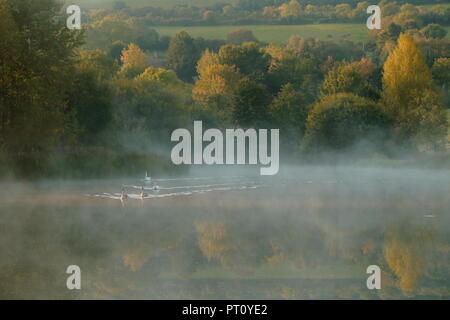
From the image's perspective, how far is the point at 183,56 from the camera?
157500 millimetres

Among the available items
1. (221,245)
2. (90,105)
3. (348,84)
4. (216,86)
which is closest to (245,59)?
(216,86)

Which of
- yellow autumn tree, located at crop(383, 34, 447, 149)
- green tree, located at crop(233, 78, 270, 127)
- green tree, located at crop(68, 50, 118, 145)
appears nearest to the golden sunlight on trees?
green tree, located at crop(68, 50, 118, 145)

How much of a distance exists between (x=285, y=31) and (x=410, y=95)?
77121 millimetres

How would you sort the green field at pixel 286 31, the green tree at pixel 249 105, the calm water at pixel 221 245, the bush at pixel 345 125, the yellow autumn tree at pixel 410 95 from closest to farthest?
the calm water at pixel 221 245 < the bush at pixel 345 125 < the yellow autumn tree at pixel 410 95 < the green tree at pixel 249 105 < the green field at pixel 286 31

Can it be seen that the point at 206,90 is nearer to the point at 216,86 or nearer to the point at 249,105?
the point at 216,86

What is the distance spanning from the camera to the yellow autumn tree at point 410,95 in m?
92.8

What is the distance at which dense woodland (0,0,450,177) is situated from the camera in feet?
156

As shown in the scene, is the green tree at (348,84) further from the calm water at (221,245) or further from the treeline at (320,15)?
the calm water at (221,245)

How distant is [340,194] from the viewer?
127ft

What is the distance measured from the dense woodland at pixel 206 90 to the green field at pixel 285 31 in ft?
9.99

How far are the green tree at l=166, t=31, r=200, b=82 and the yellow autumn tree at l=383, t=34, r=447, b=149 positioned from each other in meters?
62.8

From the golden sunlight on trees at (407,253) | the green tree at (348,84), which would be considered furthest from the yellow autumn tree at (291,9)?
the golden sunlight on trees at (407,253)
